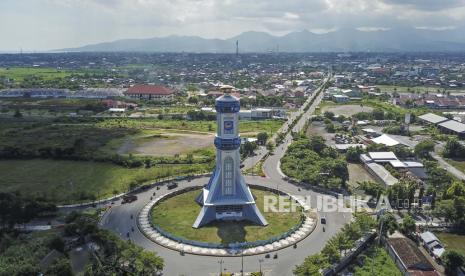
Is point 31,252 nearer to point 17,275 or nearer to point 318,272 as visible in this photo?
point 17,275

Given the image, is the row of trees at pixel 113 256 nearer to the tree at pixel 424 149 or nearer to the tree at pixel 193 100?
the tree at pixel 424 149

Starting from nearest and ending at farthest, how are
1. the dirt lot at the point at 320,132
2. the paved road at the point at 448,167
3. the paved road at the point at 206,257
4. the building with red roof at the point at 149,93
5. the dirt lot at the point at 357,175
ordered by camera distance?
the paved road at the point at 206,257
the dirt lot at the point at 357,175
the paved road at the point at 448,167
the dirt lot at the point at 320,132
the building with red roof at the point at 149,93

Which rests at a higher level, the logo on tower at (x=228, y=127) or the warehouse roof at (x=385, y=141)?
the logo on tower at (x=228, y=127)

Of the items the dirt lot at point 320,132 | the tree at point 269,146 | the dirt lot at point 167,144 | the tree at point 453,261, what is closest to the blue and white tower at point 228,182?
the tree at point 453,261

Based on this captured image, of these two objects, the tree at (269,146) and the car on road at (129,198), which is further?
the tree at (269,146)

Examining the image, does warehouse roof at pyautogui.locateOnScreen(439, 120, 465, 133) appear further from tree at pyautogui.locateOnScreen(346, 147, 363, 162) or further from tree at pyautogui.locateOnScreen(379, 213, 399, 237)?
tree at pyautogui.locateOnScreen(379, 213, 399, 237)

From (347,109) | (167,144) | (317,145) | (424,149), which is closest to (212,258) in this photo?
(317,145)

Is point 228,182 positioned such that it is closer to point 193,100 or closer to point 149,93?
point 193,100
